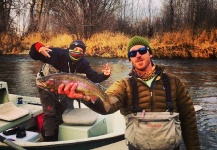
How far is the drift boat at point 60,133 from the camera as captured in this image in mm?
3764

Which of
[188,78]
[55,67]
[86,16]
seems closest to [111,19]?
[86,16]

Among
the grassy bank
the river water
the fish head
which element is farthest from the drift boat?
the grassy bank

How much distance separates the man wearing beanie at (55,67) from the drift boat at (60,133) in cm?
16

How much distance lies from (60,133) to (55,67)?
0.96 metres

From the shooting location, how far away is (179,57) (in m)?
18.0

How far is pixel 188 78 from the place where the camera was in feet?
39.6

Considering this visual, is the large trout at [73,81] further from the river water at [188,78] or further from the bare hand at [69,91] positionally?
the river water at [188,78]

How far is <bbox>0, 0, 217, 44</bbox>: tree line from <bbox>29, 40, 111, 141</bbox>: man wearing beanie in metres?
15.6

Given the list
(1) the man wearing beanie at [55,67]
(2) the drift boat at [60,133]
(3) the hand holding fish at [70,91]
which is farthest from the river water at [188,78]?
(3) the hand holding fish at [70,91]

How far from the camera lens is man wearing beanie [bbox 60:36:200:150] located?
2115 millimetres

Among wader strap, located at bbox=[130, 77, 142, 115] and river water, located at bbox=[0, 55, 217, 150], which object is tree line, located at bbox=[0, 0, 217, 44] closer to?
river water, located at bbox=[0, 55, 217, 150]

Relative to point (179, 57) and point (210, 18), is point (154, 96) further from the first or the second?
point (210, 18)

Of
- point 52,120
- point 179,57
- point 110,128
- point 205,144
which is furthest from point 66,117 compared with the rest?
point 179,57

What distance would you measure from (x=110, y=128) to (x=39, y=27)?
21550mm
